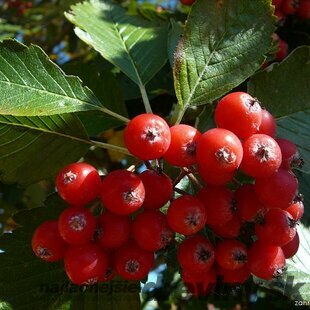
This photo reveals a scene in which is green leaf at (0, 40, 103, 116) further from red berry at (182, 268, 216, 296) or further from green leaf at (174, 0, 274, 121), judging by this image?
red berry at (182, 268, 216, 296)

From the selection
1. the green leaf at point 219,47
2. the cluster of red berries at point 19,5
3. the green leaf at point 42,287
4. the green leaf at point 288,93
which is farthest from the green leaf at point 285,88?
the cluster of red berries at point 19,5

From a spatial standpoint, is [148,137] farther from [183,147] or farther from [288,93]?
[288,93]

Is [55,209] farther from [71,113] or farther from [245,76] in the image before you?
[245,76]

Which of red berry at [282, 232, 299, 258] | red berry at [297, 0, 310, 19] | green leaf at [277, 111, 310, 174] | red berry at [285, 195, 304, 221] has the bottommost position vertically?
red berry at [282, 232, 299, 258]

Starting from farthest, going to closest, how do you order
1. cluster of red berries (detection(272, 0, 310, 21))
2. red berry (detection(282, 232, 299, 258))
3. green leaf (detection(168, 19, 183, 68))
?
cluster of red berries (detection(272, 0, 310, 21))
green leaf (detection(168, 19, 183, 68))
red berry (detection(282, 232, 299, 258))

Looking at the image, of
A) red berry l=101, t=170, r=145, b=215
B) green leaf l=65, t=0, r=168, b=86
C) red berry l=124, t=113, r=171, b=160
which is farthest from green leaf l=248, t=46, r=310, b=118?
red berry l=101, t=170, r=145, b=215

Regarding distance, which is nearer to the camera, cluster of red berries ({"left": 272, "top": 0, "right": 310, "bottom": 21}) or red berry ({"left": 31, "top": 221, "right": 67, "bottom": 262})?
red berry ({"left": 31, "top": 221, "right": 67, "bottom": 262})

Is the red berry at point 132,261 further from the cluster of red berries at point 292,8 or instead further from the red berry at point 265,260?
the cluster of red berries at point 292,8

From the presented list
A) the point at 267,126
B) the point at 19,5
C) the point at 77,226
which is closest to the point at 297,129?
the point at 267,126
